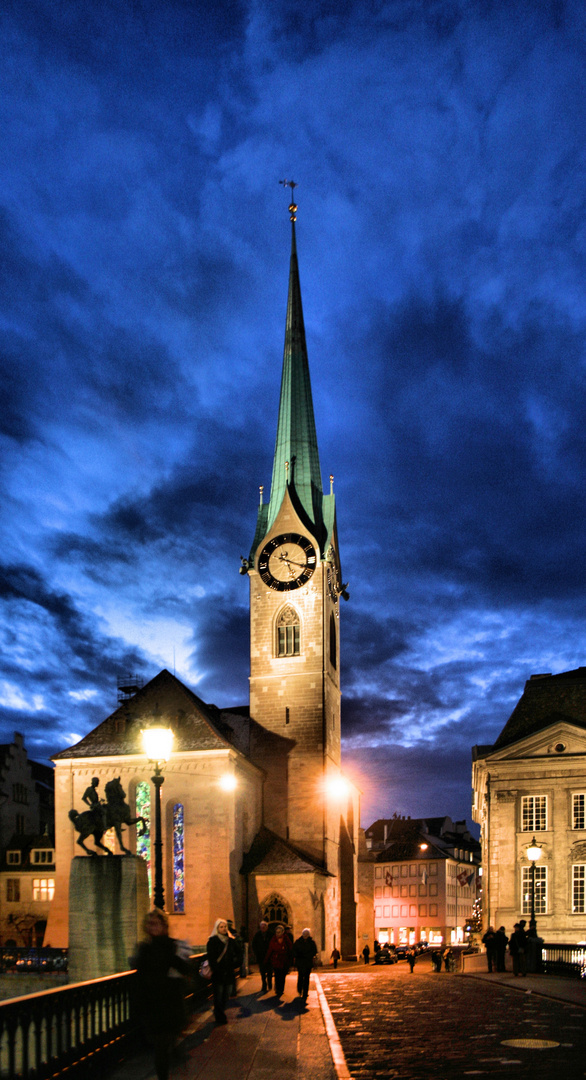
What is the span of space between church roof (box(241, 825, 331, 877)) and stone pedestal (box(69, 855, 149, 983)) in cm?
2996

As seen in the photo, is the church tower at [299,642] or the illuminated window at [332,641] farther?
the illuminated window at [332,641]

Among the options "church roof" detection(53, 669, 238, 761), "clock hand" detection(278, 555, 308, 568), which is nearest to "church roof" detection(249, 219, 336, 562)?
"clock hand" detection(278, 555, 308, 568)

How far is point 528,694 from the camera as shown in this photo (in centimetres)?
5241

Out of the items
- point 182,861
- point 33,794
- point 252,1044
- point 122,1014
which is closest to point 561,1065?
point 252,1044

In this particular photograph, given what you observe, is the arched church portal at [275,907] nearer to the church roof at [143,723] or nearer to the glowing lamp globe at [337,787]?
the glowing lamp globe at [337,787]

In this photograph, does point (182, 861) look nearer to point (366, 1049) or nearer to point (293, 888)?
point (293, 888)

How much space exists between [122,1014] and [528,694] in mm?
42505

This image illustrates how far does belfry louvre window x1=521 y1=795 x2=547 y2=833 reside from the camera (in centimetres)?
4825

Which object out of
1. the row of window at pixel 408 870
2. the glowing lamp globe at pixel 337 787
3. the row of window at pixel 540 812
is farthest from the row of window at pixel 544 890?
the row of window at pixel 408 870

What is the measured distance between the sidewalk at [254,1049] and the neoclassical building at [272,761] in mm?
25247

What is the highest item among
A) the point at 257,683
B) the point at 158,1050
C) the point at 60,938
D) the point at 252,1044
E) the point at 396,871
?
the point at 257,683

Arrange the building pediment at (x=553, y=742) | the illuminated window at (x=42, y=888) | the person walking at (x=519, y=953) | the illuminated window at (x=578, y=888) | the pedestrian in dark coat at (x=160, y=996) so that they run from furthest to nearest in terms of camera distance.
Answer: the illuminated window at (x=42, y=888) < the building pediment at (x=553, y=742) < the illuminated window at (x=578, y=888) < the person walking at (x=519, y=953) < the pedestrian in dark coat at (x=160, y=996)

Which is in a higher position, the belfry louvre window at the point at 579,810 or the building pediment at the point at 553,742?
the building pediment at the point at 553,742

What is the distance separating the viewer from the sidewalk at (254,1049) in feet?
35.5
